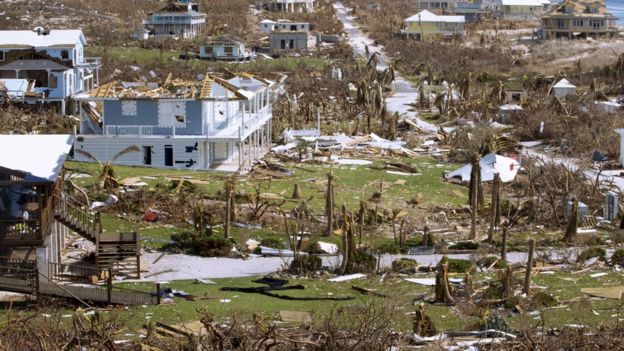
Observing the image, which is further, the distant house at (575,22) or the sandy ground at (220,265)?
the distant house at (575,22)

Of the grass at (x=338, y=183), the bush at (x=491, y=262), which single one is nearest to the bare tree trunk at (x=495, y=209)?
the bush at (x=491, y=262)

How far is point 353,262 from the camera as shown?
91.0 feet

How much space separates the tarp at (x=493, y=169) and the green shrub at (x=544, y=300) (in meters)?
15.2

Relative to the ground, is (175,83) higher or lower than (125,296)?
higher

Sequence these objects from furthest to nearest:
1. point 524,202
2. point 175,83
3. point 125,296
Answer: point 175,83
point 524,202
point 125,296

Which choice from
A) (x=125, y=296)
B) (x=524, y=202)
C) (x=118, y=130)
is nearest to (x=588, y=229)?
(x=524, y=202)

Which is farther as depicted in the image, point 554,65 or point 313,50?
point 313,50

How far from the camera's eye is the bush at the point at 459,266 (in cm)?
2753

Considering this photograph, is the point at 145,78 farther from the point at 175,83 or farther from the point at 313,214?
the point at 313,214

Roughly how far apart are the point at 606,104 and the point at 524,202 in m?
22.7

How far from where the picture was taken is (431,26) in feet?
341

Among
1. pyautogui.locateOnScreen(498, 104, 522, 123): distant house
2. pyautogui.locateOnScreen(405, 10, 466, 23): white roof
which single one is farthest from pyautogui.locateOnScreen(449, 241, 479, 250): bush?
pyautogui.locateOnScreen(405, 10, 466, 23): white roof

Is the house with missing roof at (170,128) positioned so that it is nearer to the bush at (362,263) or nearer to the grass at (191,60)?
the bush at (362,263)

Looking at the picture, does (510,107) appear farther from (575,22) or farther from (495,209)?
(575,22)
